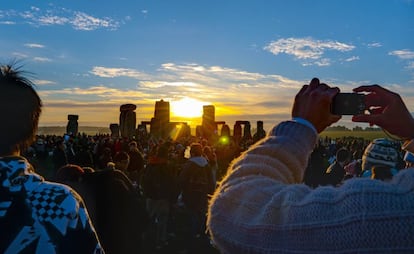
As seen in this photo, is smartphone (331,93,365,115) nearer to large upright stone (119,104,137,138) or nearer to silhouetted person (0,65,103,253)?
silhouetted person (0,65,103,253)

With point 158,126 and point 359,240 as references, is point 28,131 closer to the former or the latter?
point 359,240

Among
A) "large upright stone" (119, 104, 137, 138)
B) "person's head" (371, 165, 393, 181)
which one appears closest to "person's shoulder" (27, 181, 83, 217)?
"person's head" (371, 165, 393, 181)

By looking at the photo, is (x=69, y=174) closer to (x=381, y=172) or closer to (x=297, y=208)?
(x=381, y=172)

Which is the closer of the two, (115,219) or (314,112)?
(314,112)

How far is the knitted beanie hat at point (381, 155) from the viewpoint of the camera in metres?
4.22

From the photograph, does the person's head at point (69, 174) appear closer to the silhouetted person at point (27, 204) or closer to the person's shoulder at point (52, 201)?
the silhouetted person at point (27, 204)

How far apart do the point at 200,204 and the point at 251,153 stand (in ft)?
25.7

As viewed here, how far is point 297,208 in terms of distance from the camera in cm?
124

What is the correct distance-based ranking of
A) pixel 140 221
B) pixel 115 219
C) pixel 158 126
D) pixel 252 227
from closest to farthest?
pixel 252 227 → pixel 115 219 → pixel 140 221 → pixel 158 126

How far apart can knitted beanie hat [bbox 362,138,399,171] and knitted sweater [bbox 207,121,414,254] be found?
301 centimetres

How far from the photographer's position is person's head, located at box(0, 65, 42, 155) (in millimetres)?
1984

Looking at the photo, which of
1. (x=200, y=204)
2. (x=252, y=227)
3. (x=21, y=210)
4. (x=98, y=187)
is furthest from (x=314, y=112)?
(x=200, y=204)

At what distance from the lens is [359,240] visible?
3.73 feet

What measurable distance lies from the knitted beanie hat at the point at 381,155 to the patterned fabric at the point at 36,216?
3.09 meters
